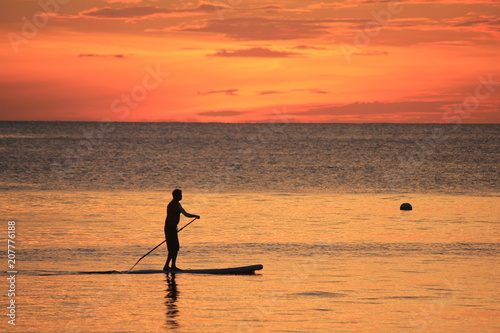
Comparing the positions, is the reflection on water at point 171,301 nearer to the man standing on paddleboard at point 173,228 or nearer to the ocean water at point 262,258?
the ocean water at point 262,258

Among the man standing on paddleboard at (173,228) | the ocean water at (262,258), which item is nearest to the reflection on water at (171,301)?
→ the ocean water at (262,258)

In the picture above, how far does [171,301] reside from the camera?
15.8 m

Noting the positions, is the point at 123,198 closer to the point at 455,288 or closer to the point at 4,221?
the point at 4,221

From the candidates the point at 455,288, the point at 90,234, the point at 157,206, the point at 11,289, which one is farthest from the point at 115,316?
the point at 157,206

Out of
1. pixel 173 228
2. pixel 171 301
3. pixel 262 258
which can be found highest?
pixel 173 228

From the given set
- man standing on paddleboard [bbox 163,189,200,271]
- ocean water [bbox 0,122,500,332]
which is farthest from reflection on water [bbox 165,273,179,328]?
man standing on paddleboard [bbox 163,189,200,271]

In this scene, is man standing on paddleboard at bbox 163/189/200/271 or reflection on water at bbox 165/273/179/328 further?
man standing on paddleboard at bbox 163/189/200/271

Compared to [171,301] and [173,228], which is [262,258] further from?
[171,301]

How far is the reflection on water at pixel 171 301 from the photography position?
1384cm

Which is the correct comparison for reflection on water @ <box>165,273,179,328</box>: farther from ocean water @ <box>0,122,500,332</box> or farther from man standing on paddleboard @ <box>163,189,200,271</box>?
man standing on paddleboard @ <box>163,189,200,271</box>

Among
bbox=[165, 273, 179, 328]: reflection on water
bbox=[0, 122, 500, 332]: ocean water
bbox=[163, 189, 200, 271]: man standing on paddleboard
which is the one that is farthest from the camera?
bbox=[163, 189, 200, 271]: man standing on paddleboard

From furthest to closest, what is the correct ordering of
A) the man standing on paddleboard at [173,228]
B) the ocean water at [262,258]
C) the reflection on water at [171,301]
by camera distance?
1. the man standing on paddleboard at [173,228]
2. the ocean water at [262,258]
3. the reflection on water at [171,301]

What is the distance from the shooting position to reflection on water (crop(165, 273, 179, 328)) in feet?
45.4

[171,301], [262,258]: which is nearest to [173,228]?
[262,258]
